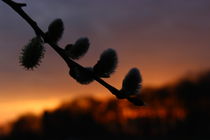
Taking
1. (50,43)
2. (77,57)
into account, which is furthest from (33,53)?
(77,57)

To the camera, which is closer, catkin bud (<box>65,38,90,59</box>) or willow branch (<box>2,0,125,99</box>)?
willow branch (<box>2,0,125,99</box>)

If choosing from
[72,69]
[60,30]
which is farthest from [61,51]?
[60,30]

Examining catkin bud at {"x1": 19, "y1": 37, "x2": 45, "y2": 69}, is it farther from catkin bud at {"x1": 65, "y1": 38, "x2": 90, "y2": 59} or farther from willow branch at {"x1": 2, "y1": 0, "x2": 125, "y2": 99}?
catkin bud at {"x1": 65, "y1": 38, "x2": 90, "y2": 59}

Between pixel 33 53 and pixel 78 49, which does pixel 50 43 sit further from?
pixel 78 49

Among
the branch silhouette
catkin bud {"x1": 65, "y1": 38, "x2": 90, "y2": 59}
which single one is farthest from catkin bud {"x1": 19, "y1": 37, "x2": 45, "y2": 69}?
catkin bud {"x1": 65, "y1": 38, "x2": 90, "y2": 59}

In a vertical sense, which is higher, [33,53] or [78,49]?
[78,49]

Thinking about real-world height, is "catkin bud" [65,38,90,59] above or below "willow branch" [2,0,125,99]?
above

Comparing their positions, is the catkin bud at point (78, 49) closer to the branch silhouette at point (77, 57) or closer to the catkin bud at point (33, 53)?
the branch silhouette at point (77, 57)

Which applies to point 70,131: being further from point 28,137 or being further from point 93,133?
point 93,133
